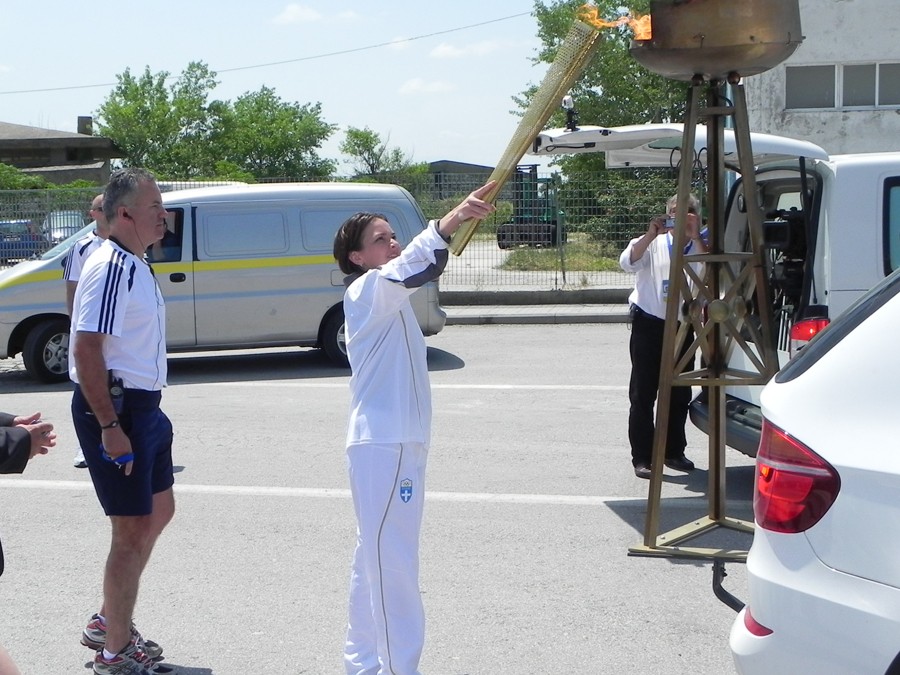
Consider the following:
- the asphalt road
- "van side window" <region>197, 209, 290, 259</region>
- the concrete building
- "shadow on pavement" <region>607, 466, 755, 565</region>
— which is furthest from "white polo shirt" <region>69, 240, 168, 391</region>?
the concrete building

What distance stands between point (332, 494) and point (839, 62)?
2127 centimetres

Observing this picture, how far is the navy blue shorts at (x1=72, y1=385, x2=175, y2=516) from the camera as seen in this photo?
4.06m

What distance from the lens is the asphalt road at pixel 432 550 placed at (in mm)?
4477

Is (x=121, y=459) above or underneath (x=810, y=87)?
underneath

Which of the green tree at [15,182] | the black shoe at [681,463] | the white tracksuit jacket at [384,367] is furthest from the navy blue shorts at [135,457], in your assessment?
the green tree at [15,182]

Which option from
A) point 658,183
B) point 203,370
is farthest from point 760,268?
point 658,183

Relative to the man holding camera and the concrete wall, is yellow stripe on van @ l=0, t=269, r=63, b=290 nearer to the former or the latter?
the man holding camera

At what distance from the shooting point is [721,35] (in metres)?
4.76

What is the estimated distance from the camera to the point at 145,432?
4102 mm

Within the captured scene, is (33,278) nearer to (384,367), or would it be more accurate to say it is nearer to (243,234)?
(243,234)

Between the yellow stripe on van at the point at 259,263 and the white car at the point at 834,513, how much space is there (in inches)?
360

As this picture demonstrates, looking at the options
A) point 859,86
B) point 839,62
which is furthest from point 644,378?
point 859,86

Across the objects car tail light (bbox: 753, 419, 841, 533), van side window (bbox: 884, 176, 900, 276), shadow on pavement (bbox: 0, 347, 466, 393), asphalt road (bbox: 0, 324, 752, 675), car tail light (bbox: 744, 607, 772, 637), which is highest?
van side window (bbox: 884, 176, 900, 276)

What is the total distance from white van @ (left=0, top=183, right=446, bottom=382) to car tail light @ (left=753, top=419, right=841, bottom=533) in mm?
8916
